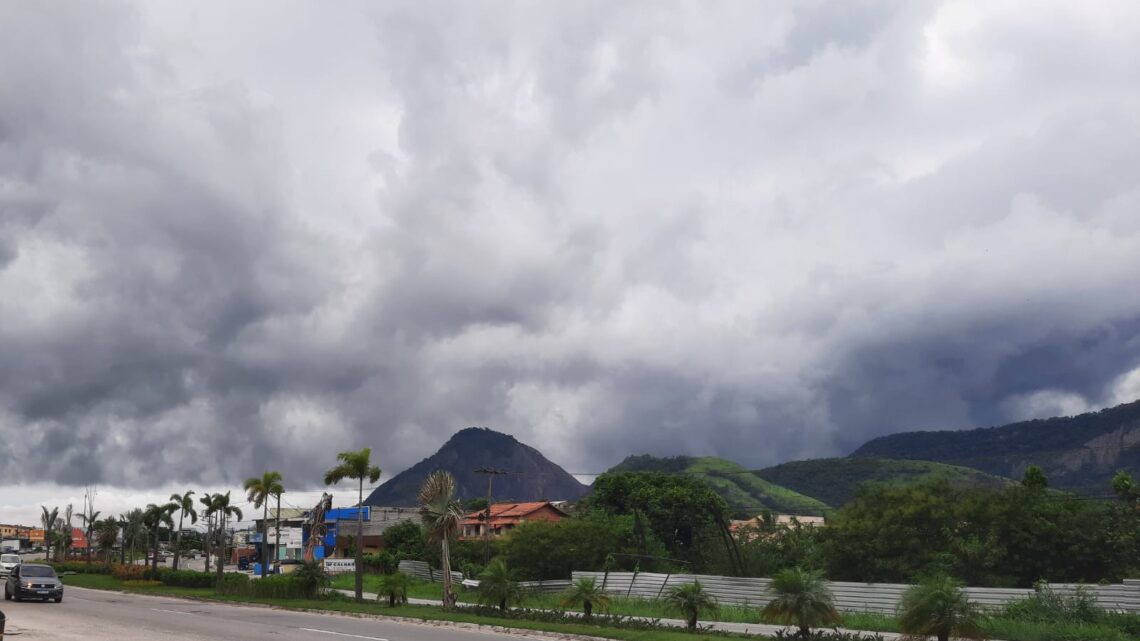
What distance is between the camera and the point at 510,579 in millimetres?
35562

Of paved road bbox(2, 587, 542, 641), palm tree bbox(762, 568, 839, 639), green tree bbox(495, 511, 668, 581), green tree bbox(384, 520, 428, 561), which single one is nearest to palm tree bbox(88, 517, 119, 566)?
green tree bbox(384, 520, 428, 561)

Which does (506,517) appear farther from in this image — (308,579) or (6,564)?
(308,579)

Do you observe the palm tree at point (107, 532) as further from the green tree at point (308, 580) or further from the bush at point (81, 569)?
the green tree at point (308, 580)

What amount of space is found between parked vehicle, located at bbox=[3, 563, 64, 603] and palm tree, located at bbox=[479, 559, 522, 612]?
17.5 metres

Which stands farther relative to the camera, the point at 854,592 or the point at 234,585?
the point at 234,585

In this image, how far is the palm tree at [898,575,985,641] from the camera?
20891 millimetres

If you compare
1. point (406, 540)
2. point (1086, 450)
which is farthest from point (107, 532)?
point (1086, 450)

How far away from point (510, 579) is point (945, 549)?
68.3 ft

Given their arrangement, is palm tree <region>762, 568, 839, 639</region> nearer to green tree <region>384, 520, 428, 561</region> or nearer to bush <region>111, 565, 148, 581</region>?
bush <region>111, 565, 148, 581</region>

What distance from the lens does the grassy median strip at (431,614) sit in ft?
85.6

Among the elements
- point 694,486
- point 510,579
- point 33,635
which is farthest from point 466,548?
point 33,635

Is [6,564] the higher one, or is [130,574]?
[6,564]

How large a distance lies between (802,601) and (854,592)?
12.0m

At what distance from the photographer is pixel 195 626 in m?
26.8
